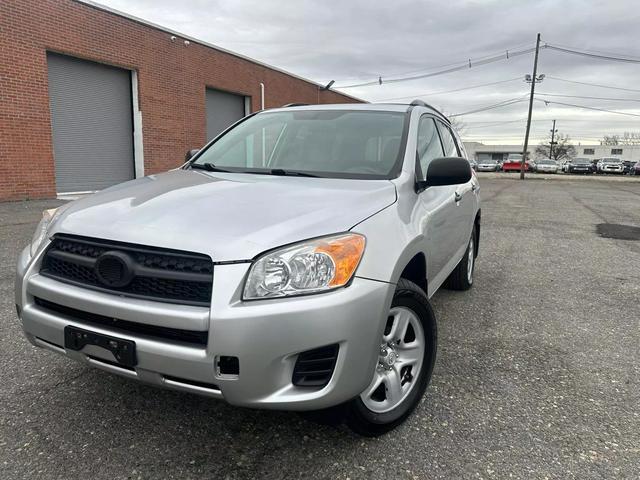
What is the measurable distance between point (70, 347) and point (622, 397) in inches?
118

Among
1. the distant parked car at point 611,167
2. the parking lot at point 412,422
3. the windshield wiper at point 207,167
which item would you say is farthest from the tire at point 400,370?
the distant parked car at point 611,167

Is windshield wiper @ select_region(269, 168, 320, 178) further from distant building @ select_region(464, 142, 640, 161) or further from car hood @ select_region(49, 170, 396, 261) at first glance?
distant building @ select_region(464, 142, 640, 161)

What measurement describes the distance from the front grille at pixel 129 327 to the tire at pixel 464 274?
335 centimetres

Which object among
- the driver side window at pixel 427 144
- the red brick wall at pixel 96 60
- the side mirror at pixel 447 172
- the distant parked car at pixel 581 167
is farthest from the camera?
the distant parked car at pixel 581 167

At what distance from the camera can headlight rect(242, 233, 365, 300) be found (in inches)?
76.4

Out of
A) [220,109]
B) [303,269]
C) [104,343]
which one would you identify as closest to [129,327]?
[104,343]

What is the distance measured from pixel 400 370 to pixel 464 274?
2.65 m

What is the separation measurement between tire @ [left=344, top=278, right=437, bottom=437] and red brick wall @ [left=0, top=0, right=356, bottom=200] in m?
11.6

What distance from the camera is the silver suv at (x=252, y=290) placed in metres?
1.91

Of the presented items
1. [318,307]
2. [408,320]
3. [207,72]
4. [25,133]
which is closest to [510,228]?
[408,320]

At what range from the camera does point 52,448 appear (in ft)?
7.55

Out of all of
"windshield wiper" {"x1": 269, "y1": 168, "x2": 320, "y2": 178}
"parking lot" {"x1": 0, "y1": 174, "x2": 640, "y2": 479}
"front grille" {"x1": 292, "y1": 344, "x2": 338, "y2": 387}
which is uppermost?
"windshield wiper" {"x1": 269, "y1": 168, "x2": 320, "y2": 178}

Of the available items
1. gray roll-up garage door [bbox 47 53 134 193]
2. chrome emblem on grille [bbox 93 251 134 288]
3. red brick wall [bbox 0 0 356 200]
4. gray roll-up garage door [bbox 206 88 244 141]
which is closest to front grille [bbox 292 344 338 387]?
chrome emblem on grille [bbox 93 251 134 288]

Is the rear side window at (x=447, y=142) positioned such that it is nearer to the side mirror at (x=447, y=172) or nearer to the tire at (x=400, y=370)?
the side mirror at (x=447, y=172)
